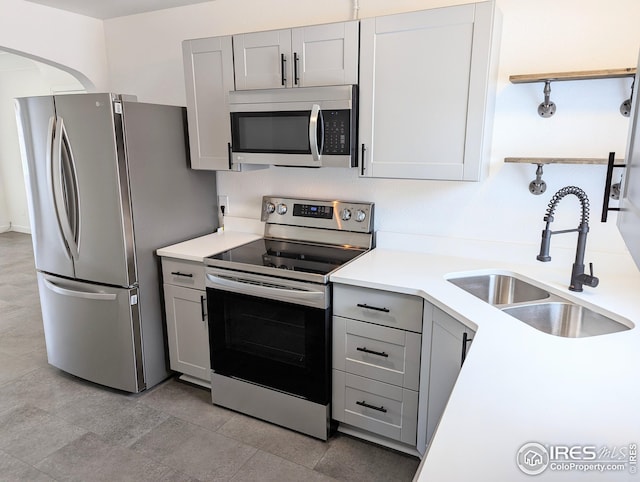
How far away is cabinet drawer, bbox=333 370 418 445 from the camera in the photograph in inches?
84.5

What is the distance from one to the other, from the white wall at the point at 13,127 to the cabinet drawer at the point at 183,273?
400 cm

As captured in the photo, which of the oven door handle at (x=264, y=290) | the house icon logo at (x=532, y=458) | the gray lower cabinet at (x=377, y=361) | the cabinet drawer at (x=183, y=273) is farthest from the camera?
the cabinet drawer at (x=183, y=273)

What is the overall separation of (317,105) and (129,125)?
1077 millimetres

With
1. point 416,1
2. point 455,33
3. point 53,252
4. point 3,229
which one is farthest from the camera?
point 3,229

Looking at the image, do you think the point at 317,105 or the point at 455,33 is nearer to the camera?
the point at 455,33

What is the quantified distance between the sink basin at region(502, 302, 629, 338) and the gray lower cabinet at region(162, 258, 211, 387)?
170cm

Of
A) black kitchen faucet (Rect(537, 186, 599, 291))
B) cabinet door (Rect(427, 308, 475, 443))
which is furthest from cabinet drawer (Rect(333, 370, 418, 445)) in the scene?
black kitchen faucet (Rect(537, 186, 599, 291))

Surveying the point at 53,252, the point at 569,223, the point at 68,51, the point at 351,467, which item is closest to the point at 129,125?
the point at 53,252

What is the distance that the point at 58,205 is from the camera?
8.78ft

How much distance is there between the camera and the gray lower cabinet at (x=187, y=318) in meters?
2.66

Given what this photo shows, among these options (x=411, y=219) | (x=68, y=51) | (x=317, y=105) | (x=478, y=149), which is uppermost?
(x=68, y=51)

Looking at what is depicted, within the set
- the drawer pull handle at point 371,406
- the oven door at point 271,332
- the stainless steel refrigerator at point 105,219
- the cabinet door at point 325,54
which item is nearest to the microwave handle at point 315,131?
the cabinet door at point 325,54

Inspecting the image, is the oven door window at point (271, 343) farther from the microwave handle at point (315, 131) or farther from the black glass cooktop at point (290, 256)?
the microwave handle at point (315, 131)

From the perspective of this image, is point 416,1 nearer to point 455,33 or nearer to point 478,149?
point 455,33
